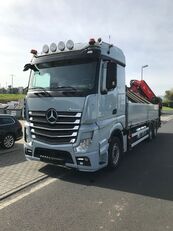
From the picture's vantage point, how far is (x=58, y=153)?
23.1 ft

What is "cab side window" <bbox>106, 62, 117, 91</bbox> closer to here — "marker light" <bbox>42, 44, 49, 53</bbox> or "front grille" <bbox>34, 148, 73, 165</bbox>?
"marker light" <bbox>42, 44, 49, 53</bbox>

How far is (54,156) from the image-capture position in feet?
23.2

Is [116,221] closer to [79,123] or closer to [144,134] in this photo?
[79,123]

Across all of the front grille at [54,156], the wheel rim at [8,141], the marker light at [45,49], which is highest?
the marker light at [45,49]

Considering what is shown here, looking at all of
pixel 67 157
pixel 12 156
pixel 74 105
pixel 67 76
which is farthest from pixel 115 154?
pixel 12 156

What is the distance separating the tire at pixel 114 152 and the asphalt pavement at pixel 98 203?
0.25 m

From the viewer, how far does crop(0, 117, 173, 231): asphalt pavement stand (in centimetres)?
466

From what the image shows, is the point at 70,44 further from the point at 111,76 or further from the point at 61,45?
the point at 111,76

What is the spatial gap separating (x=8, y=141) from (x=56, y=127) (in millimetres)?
5169

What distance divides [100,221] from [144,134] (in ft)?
25.2

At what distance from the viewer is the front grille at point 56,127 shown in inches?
266

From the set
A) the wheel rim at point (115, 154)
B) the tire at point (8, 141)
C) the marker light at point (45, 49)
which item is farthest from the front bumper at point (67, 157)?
the tire at point (8, 141)

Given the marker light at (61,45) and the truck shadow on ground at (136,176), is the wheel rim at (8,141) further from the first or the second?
the marker light at (61,45)

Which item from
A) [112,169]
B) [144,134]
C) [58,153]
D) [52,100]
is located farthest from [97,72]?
[144,134]
